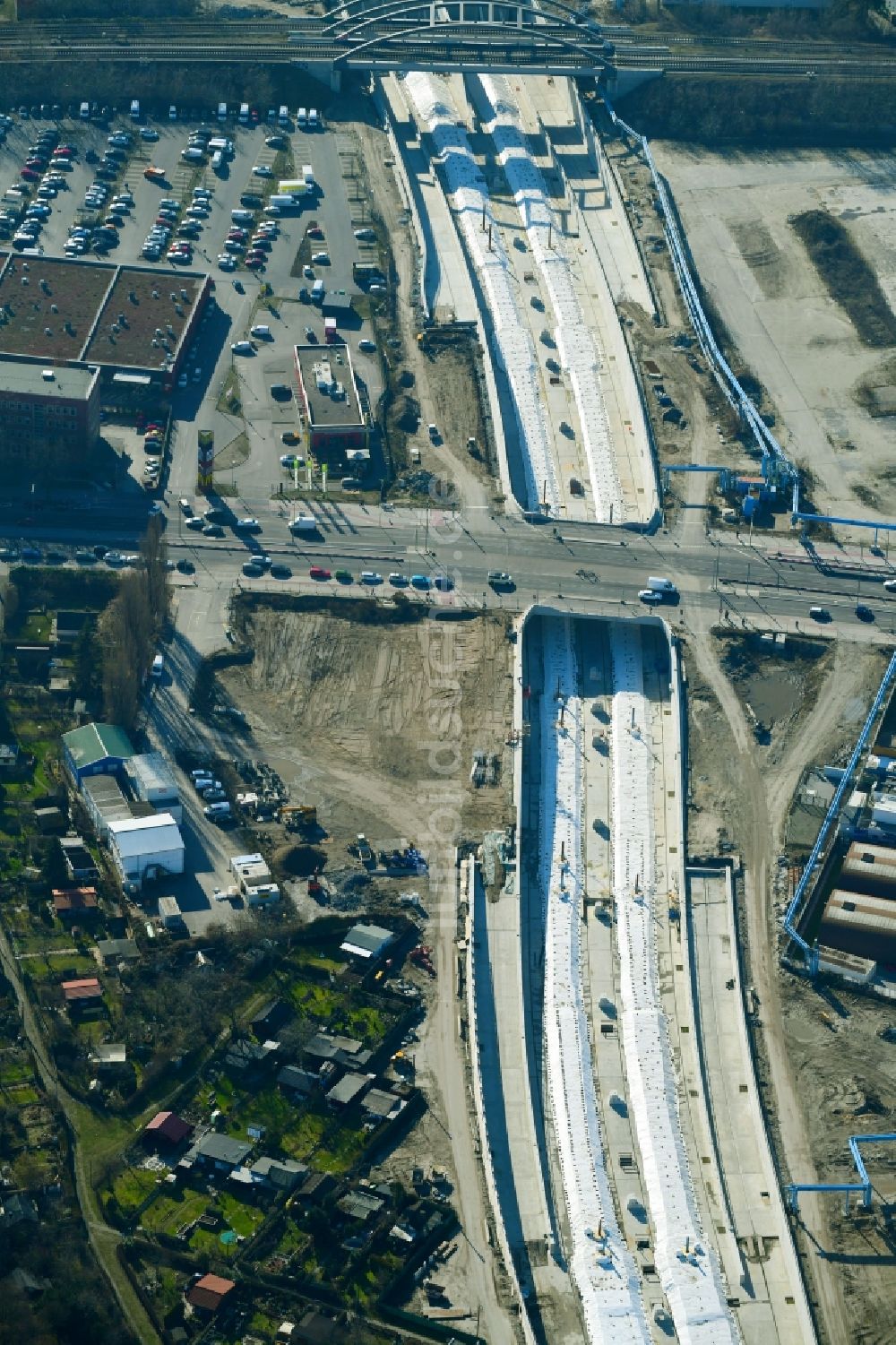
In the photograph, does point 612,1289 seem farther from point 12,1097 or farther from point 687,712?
point 687,712

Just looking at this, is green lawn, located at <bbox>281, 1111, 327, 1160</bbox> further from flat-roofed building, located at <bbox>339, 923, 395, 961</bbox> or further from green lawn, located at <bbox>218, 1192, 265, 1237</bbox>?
flat-roofed building, located at <bbox>339, 923, 395, 961</bbox>

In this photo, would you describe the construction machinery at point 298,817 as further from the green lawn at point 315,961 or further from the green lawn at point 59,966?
the green lawn at point 59,966

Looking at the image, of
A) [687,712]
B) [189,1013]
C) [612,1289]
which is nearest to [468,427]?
[687,712]

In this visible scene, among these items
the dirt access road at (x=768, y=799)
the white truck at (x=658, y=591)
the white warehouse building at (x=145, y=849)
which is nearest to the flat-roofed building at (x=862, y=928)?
the dirt access road at (x=768, y=799)

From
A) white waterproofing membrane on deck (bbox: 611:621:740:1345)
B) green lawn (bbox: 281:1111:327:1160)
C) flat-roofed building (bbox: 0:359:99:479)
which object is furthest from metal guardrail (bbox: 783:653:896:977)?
flat-roofed building (bbox: 0:359:99:479)

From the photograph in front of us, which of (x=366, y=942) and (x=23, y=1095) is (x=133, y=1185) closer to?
(x=23, y=1095)

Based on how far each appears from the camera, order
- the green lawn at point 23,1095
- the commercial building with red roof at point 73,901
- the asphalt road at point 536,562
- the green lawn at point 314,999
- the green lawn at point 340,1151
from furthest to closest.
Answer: the asphalt road at point 536,562
the commercial building with red roof at point 73,901
the green lawn at point 314,999
the green lawn at point 23,1095
the green lawn at point 340,1151

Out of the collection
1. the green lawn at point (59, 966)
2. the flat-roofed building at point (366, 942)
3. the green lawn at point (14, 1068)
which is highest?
the flat-roofed building at point (366, 942)

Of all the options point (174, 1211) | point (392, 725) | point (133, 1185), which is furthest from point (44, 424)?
point (174, 1211)
